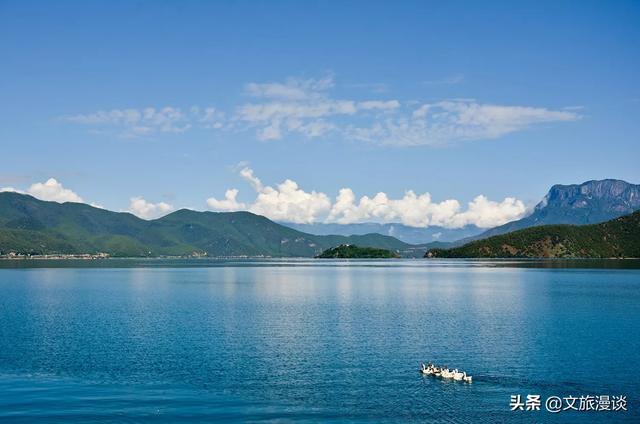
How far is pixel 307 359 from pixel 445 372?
16899 mm

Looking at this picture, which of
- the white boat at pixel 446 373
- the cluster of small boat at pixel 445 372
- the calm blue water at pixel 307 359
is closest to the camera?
the calm blue water at pixel 307 359

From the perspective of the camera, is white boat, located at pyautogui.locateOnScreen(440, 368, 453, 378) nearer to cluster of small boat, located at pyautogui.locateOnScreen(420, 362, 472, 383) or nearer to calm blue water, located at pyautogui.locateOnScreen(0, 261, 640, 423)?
cluster of small boat, located at pyautogui.locateOnScreen(420, 362, 472, 383)

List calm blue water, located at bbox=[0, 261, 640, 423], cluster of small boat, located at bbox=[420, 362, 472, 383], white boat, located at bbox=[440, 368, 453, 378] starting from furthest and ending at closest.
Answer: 1. white boat, located at bbox=[440, 368, 453, 378]
2. cluster of small boat, located at bbox=[420, 362, 472, 383]
3. calm blue water, located at bbox=[0, 261, 640, 423]

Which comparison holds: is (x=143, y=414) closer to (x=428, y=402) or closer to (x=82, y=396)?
(x=82, y=396)

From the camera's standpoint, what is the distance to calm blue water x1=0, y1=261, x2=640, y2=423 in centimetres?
5062

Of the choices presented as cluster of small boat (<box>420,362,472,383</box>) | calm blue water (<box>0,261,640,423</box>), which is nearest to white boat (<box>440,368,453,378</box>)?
cluster of small boat (<box>420,362,472,383</box>)

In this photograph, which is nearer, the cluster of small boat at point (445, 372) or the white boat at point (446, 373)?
the cluster of small boat at point (445, 372)

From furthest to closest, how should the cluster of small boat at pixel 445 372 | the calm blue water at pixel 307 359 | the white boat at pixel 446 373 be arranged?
the white boat at pixel 446 373 → the cluster of small boat at pixel 445 372 → the calm blue water at pixel 307 359

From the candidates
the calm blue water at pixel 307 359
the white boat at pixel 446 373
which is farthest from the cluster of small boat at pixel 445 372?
the calm blue water at pixel 307 359

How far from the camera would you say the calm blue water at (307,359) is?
50625 millimetres

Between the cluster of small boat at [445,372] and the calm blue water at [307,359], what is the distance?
100cm

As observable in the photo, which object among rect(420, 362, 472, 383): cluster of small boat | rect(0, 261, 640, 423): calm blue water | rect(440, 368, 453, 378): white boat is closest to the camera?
rect(0, 261, 640, 423): calm blue water

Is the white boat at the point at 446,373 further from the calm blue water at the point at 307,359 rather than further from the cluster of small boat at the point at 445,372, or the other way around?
the calm blue water at the point at 307,359

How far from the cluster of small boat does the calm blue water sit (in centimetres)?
100
